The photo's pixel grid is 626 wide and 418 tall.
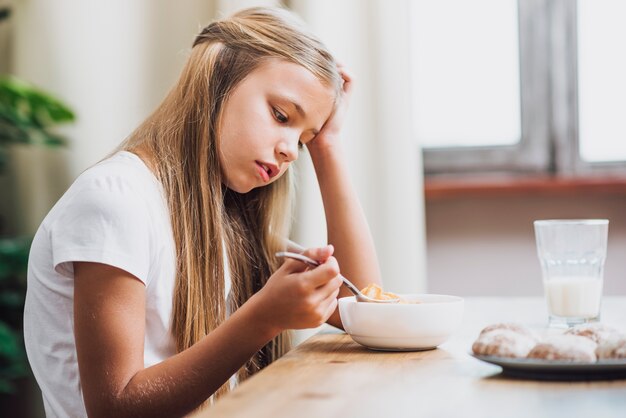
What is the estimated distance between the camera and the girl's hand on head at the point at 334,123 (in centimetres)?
135

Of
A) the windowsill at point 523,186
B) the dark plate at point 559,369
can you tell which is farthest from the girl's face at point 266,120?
the windowsill at point 523,186

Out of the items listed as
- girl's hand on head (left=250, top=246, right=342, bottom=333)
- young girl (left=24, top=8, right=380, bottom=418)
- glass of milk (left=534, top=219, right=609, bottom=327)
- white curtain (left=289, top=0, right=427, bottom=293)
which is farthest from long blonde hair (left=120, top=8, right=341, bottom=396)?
white curtain (left=289, top=0, right=427, bottom=293)

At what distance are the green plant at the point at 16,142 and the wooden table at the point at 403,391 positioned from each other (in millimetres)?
1340

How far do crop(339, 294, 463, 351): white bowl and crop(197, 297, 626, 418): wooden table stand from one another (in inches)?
0.5

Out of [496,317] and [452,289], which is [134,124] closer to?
[452,289]

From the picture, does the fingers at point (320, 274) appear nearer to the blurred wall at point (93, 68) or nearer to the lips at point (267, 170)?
the lips at point (267, 170)

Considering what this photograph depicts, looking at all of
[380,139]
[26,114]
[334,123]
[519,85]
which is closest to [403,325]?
[334,123]

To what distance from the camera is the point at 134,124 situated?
228 cm

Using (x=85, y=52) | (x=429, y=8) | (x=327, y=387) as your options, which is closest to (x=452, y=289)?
(x=429, y=8)

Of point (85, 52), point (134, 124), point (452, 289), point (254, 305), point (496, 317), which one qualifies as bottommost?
point (452, 289)

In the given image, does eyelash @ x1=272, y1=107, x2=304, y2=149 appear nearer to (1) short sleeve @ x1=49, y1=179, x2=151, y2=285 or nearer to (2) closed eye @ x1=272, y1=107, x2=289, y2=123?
(2) closed eye @ x1=272, y1=107, x2=289, y2=123

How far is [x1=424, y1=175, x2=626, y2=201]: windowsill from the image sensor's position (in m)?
2.05

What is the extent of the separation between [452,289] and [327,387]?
5.01 ft

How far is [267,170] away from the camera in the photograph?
46.8 inches
